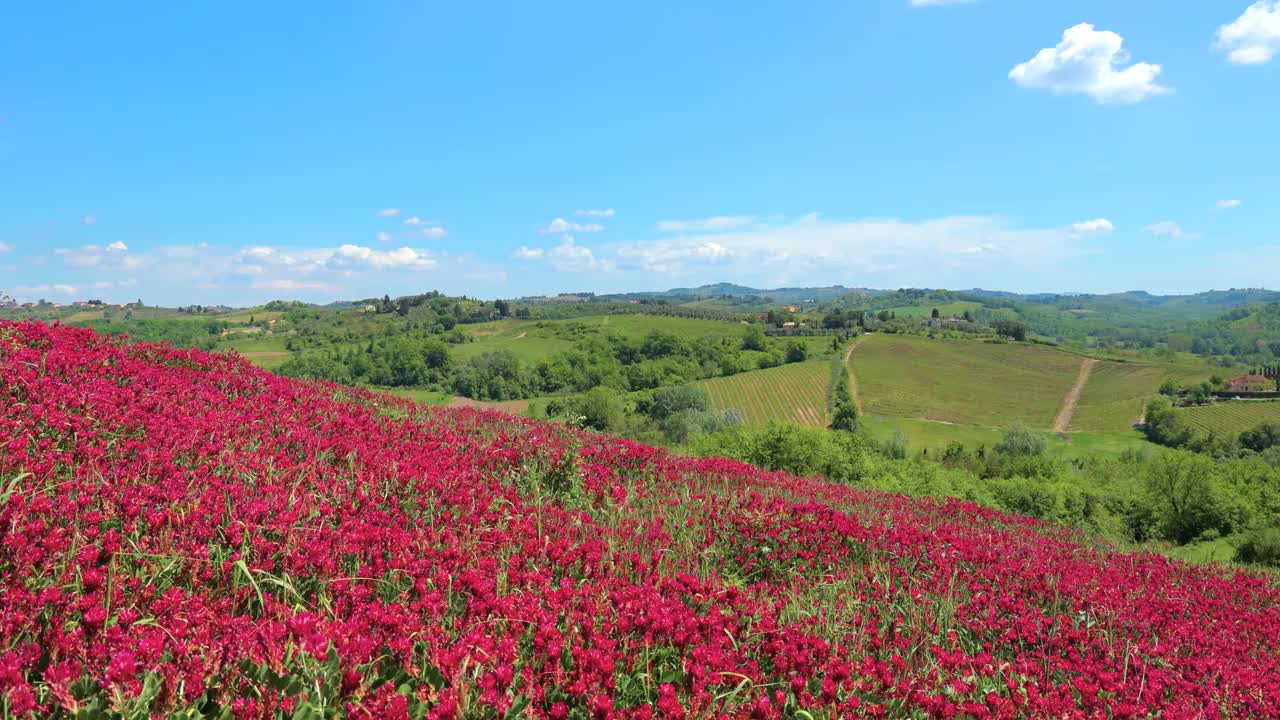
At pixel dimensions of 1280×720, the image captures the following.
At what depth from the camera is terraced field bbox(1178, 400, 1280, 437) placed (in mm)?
94750

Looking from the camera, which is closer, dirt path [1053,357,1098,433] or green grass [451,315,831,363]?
dirt path [1053,357,1098,433]

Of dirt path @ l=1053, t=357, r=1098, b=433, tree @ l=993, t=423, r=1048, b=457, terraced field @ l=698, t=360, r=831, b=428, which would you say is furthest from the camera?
terraced field @ l=698, t=360, r=831, b=428

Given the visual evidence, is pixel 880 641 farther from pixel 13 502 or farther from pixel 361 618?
pixel 13 502

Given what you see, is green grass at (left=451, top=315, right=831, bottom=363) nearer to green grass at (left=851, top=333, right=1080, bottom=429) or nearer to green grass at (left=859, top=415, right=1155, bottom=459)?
green grass at (left=851, top=333, right=1080, bottom=429)

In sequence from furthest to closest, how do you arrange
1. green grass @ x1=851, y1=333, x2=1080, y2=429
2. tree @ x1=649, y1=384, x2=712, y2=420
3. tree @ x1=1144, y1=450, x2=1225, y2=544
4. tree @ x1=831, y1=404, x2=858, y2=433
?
green grass @ x1=851, y1=333, x2=1080, y2=429, tree @ x1=649, y1=384, x2=712, y2=420, tree @ x1=831, y1=404, x2=858, y2=433, tree @ x1=1144, y1=450, x2=1225, y2=544

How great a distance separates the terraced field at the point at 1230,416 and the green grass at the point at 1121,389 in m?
7.51

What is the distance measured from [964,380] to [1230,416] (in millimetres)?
39460

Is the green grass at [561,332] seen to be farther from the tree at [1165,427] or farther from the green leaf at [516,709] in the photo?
the green leaf at [516,709]

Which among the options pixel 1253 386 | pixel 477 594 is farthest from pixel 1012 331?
pixel 477 594

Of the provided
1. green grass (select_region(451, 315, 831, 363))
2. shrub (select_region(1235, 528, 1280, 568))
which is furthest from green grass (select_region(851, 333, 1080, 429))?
shrub (select_region(1235, 528, 1280, 568))

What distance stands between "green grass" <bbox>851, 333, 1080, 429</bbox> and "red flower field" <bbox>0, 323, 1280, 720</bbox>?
335 ft

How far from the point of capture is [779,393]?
380ft

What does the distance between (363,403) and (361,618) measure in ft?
22.5

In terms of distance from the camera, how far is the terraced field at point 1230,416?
94750mm
